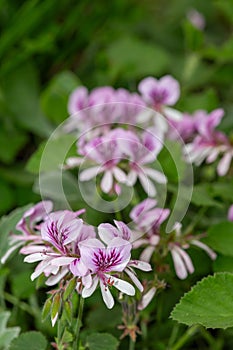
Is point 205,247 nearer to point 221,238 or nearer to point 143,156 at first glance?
point 221,238

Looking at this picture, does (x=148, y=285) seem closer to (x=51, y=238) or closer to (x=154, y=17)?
(x=51, y=238)

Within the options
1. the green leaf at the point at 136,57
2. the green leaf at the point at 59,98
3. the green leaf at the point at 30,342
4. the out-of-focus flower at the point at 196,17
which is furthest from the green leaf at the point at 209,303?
the out-of-focus flower at the point at 196,17

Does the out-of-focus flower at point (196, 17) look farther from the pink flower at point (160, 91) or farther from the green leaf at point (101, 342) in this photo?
the green leaf at point (101, 342)

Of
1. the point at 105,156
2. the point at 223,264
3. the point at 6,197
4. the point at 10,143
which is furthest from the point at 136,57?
the point at 223,264

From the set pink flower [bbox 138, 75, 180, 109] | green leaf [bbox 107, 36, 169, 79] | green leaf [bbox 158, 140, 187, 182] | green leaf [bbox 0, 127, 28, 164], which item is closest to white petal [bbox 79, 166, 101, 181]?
green leaf [bbox 158, 140, 187, 182]

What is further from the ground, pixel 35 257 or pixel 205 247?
pixel 35 257

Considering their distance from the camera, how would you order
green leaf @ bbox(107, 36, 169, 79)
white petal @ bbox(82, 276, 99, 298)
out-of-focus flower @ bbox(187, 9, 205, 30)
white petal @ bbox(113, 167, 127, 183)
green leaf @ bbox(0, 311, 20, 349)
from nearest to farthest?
white petal @ bbox(82, 276, 99, 298)
green leaf @ bbox(0, 311, 20, 349)
white petal @ bbox(113, 167, 127, 183)
green leaf @ bbox(107, 36, 169, 79)
out-of-focus flower @ bbox(187, 9, 205, 30)

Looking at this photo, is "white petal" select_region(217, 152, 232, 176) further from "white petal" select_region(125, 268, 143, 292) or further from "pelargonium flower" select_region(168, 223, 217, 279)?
"white petal" select_region(125, 268, 143, 292)

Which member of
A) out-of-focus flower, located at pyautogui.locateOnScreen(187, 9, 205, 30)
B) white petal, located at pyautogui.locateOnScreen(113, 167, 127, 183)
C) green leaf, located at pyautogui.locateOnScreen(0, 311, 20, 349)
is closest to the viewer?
green leaf, located at pyautogui.locateOnScreen(0, 311, 20, 349)
